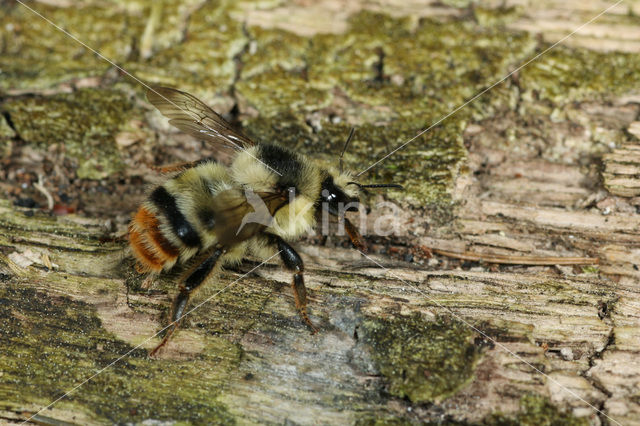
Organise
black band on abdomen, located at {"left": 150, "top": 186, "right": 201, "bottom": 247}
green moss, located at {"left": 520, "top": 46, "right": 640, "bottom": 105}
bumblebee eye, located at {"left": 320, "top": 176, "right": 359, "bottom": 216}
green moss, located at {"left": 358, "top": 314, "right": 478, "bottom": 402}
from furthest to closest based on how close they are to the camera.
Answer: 1. green moss, located at {"left": 520, "top": 46, "right": 640, "bottom": 105}
2. bumblebee eye, located at {"left": 320, "top": 176, "right": 359, "bottom": 216}
3. black band on abdomen, located at {"left": 150, "top": 186, "right": 201, "bottom": 247}
4. green moss, located at {"left": 358, "top": 314, "right": 478, "bottom": 402}

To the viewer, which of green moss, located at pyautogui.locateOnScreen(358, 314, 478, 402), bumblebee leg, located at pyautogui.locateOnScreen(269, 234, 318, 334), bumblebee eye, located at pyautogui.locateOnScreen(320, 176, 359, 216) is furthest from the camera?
bumblebee eye, located at pyautogui.locateOnScreen(320, 176, 359, 216)

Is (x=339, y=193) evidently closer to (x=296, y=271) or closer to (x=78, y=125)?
(x=296, y=271)

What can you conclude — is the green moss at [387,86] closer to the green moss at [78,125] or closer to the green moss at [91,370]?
the green moss at [78,125]

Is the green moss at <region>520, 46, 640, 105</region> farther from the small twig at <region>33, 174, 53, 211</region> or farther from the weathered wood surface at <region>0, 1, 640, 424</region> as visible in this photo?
the small twig at <region>33, 174, 53, 211</region>

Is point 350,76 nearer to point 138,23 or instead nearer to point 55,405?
point 138,23

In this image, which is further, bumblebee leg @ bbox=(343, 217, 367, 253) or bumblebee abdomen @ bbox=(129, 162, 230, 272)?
bumblebee leg @ bbox=(343, 217, 367, 253)

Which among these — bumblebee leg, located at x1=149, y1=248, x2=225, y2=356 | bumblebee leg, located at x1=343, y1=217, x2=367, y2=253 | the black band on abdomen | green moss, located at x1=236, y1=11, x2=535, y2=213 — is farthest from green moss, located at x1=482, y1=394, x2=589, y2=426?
the black band on abdomen

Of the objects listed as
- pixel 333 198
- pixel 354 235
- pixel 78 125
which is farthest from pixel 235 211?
Answer: pixel 78 125
